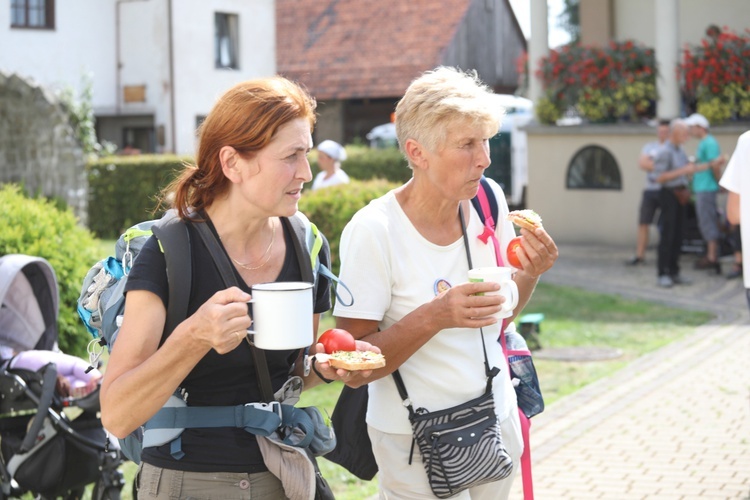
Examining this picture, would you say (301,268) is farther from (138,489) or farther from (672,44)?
(672,44)

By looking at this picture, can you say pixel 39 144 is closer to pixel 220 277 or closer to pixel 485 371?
pixel 485 371

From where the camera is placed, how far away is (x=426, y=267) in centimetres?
369

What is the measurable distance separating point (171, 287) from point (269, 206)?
0.35m

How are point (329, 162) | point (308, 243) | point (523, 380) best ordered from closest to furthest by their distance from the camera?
point (308, 243) → point (523, 380) → point (329, 162)

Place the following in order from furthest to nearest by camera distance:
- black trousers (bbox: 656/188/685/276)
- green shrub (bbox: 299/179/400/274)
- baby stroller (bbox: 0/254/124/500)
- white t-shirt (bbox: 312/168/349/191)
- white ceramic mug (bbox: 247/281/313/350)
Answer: black trousers (bbox: 656/188/685/276), white t-shirt (bbox: 312/168/349/191), green shrub (bbox: 299/179/400/274), baby stroller (bbox: 0/254/124/500), white ceramic mug (bbox: 247/281/313/350)

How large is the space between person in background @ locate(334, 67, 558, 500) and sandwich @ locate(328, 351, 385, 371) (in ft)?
1.13

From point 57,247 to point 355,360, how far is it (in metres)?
4.52

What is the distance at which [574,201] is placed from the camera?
64.0ft

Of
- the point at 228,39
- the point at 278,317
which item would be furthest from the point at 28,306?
the point at 228,39

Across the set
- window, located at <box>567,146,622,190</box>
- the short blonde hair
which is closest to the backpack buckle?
the short blonde hair

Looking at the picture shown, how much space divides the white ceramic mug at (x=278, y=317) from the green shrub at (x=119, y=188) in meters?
22.7

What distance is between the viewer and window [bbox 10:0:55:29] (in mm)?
33875

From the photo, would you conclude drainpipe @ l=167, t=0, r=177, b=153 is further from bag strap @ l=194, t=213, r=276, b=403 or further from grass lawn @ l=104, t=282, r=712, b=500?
bag strap @ l=194, t=213, r=276, b=403

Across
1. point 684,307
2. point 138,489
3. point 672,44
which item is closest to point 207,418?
point 138,489
